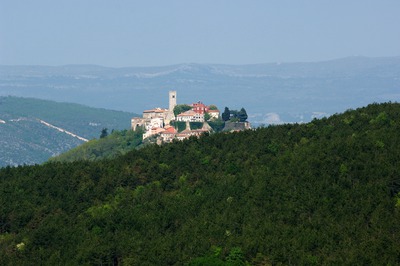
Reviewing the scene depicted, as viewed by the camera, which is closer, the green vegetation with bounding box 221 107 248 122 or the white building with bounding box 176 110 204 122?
the white building with bounding box 176 110 204 122

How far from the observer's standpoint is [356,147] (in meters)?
84.6

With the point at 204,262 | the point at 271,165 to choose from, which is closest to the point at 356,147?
the point at 271,165

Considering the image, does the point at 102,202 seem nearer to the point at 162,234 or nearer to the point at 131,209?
the point at 131,209

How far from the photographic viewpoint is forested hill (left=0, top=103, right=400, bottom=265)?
232 ft

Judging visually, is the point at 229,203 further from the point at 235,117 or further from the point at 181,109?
the point at 181,109

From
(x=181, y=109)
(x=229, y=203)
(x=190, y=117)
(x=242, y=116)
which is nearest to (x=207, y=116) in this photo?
(x=190, y=117)

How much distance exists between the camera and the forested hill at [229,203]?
2778 inches

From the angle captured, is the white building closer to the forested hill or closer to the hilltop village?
the hilltop village

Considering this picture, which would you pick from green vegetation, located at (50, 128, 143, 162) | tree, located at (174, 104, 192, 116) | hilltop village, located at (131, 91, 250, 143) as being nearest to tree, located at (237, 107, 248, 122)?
hilltop village, located at (131, 91, 250, 143)

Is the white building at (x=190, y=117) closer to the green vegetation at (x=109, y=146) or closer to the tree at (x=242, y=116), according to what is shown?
the tree at (x=242, y=116)

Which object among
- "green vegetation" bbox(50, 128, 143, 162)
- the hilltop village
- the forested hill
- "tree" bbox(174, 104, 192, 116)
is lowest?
"green vegetation" bbox(50, 128, 143, 162)

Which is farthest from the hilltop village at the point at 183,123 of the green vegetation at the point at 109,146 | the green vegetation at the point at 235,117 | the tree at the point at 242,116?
the green vegetation at the point at 109,146

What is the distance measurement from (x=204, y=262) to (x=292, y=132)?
122ft

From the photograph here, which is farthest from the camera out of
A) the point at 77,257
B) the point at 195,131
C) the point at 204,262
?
the point at 195,131
